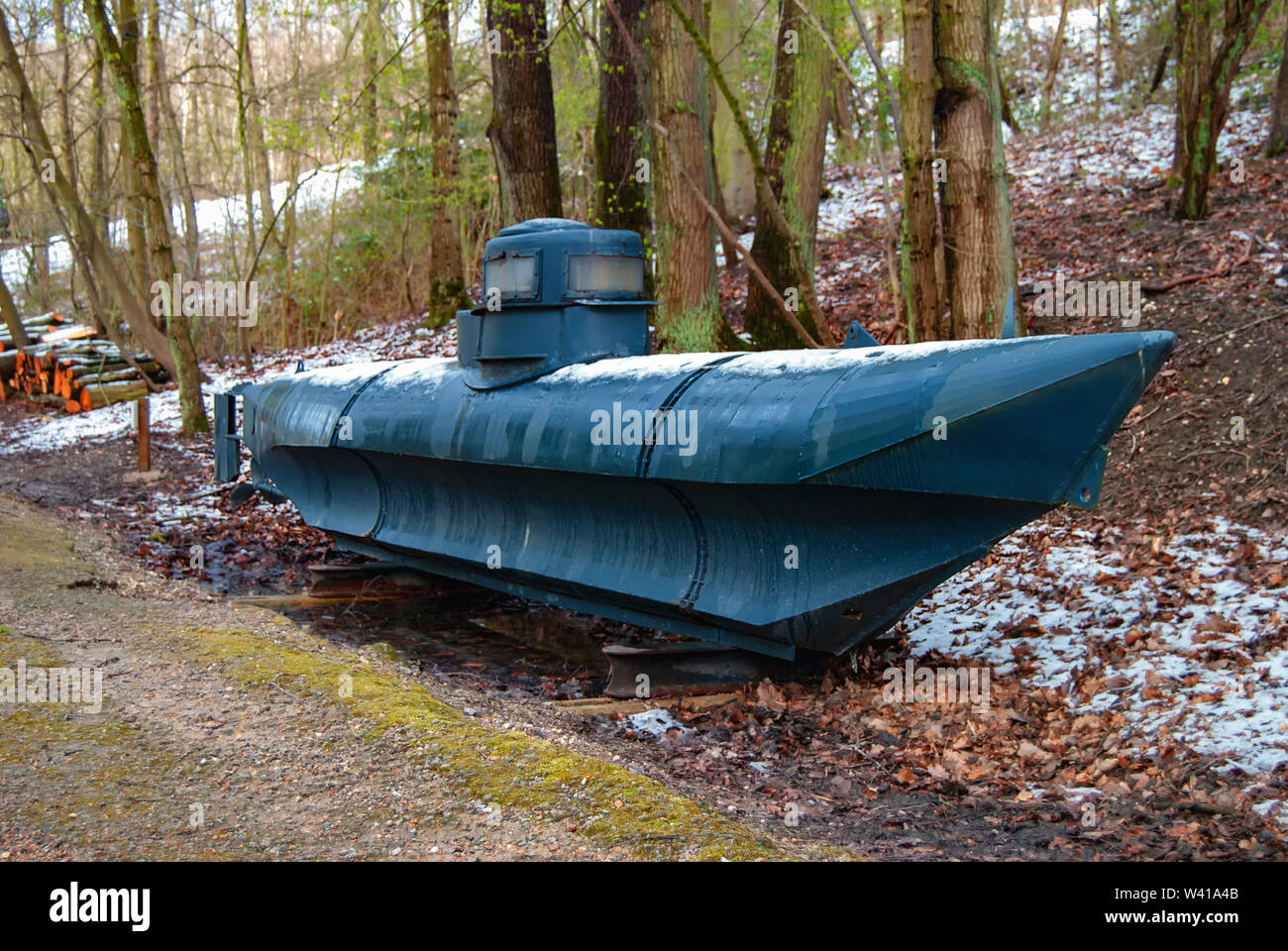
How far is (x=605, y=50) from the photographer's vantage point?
543 inches

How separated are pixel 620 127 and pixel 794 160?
2.25 m

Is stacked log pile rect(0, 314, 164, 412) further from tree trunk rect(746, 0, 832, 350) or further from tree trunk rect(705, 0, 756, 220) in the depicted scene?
tree trunk rect(746, 0, 832, 350)

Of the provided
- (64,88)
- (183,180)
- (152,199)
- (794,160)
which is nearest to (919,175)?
(794,160)

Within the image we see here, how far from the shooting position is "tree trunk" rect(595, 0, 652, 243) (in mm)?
13555

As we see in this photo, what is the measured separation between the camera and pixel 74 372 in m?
20.7

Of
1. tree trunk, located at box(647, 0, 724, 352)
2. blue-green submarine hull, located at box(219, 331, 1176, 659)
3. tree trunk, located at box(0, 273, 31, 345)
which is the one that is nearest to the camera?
blue-green submarine hull, located at box(219, 331, 1176, 659)

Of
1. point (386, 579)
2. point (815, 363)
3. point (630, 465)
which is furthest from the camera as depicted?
point (386, 579)

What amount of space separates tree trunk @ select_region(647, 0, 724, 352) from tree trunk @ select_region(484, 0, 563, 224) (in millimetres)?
3475

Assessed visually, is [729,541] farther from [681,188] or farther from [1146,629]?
[681,188]

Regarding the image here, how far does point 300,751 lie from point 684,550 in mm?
2829

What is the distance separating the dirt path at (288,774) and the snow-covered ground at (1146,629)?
2.50 metres

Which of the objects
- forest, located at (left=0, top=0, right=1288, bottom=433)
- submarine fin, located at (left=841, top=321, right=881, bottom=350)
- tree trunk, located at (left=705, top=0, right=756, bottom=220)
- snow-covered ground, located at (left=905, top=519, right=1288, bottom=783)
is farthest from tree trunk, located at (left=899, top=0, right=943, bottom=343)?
tree trunk, located at (left=705, top=0, right=756, bottom=220)
